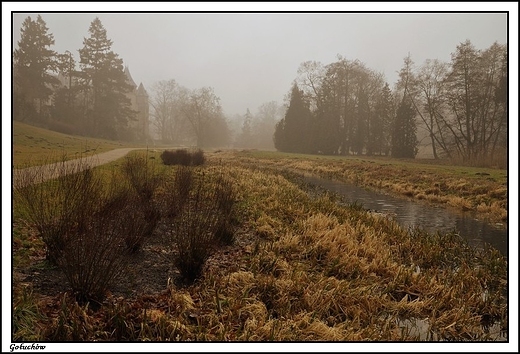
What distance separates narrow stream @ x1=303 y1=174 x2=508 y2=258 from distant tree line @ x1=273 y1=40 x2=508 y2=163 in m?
12.4

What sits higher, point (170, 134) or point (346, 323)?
point (170, 134)

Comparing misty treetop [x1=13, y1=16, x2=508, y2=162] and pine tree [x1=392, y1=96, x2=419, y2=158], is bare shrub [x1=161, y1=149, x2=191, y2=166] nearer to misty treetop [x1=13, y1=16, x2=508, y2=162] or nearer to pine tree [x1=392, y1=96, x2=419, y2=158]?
misty treetop [x1=13, y1=16, x2=508, y2=162]

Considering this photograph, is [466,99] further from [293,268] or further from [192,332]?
[192,332]

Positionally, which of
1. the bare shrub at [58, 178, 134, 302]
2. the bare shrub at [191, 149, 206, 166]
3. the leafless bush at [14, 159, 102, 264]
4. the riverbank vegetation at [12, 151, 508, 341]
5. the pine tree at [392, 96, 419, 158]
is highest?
the pine tree at [392, 96, 419, 158]

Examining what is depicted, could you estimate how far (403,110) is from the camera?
36.1 m

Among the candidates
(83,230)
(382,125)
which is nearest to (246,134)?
(382,125)

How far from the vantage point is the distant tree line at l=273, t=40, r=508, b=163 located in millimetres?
25578

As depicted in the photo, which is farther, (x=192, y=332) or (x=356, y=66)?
(x=356, y=66)

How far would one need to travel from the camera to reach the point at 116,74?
32.6m

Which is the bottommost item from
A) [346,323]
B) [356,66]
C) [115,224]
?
[346,323]

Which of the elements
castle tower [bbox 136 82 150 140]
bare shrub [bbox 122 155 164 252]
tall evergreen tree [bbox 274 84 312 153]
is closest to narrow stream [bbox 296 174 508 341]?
bare shrub [bbox 122 155 164 252]

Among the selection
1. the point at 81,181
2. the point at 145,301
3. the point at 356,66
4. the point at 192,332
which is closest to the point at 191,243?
the point at 145,301

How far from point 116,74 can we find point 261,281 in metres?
34.5

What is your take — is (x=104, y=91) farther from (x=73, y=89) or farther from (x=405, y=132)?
(x=405, y=132)
